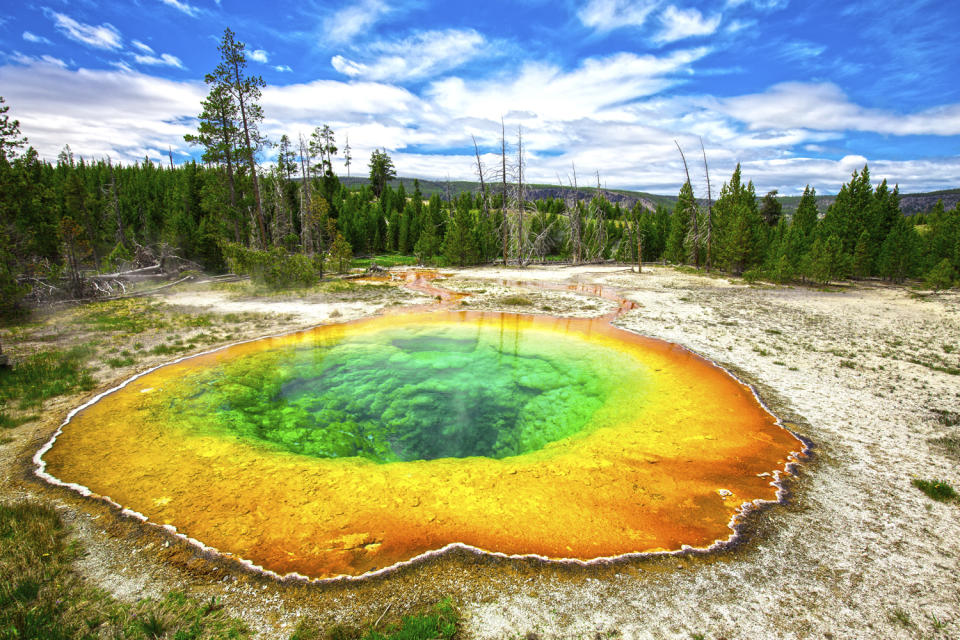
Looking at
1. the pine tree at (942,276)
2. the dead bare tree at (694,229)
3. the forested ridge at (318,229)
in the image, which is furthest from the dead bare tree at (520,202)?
the pine tree at (942,276)

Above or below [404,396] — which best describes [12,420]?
above

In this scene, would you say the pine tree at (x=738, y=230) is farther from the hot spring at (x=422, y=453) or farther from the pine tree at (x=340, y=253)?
the pine tree at (x=340, y=253)

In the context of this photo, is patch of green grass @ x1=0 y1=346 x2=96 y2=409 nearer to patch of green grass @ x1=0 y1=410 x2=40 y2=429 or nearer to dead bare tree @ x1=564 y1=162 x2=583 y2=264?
patch of green grass @ x1=0 y1=410 x2=40 y2=429

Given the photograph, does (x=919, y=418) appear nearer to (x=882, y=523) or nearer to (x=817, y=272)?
(x=882, y=523)

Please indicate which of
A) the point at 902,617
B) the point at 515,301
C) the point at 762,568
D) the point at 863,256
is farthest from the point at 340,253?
the point at 863,256

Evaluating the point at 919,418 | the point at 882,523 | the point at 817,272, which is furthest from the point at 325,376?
the point at 817,272

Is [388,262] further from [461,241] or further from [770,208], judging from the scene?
[770,208]
